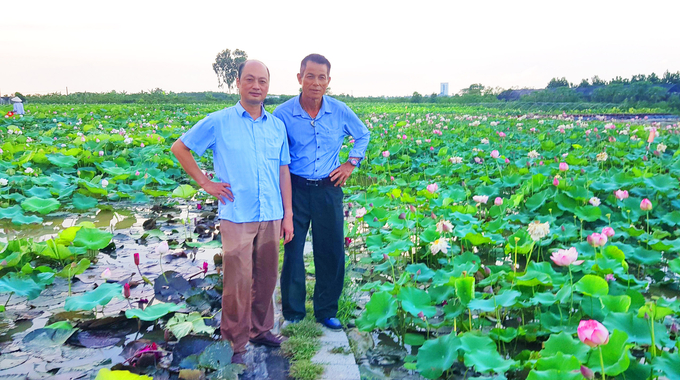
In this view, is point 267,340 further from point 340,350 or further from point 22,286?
point 22,286

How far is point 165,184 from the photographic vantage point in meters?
6.24

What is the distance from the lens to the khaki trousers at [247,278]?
1.99 m

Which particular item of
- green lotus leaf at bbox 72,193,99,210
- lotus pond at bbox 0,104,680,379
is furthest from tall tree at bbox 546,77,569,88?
green lotus leaf at bbox 72,193,99,210

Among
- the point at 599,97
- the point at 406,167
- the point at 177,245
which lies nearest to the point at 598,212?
the point at 177,245

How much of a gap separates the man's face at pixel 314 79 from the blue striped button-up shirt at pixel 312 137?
0.42ft

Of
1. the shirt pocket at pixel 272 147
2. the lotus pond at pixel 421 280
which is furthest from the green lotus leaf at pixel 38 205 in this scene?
the shirt pocket at pixel 272 147

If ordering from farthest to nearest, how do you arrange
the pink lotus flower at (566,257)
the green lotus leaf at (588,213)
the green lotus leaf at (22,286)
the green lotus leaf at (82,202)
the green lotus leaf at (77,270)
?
1. the green lotus leaf at (82,202)
2. the green lotus leaf at (588,213)
3. the green lotus leaf at (77,270)
4. the green lotus leaf at (22,286)
5. the pink lotus flower at (566,257)

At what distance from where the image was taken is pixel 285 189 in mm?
2221

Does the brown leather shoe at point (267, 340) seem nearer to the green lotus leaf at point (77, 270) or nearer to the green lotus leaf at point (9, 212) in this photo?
the green lotus leaf at point (77, 270)

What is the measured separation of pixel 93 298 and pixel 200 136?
112 cm

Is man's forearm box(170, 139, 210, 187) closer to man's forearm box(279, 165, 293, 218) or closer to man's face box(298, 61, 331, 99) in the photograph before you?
man's forearm box(279, 165, 293, 218)

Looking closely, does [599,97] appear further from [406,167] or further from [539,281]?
[539,281]

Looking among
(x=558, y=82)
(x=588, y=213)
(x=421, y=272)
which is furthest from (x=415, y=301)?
(x=558, y=82)

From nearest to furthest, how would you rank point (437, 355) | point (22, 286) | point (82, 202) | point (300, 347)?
point (437, 355) → point (300, 347) → point (22, 286) → point (82, 202)
